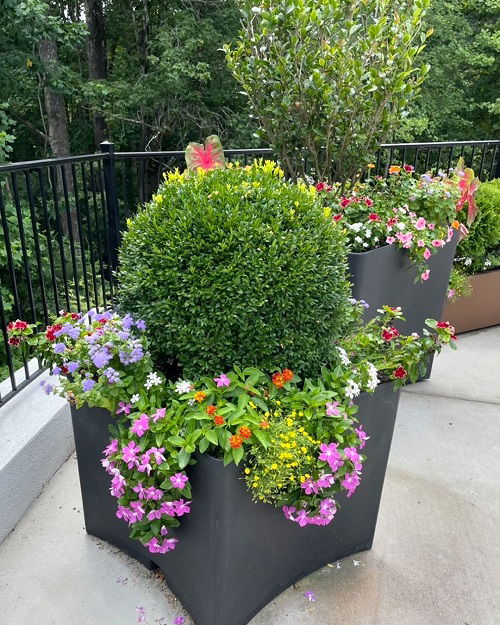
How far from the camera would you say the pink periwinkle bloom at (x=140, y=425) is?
4.83 ft

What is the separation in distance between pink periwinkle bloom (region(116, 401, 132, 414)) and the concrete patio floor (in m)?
0.69

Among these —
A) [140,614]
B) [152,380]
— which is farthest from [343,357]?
[140,614]

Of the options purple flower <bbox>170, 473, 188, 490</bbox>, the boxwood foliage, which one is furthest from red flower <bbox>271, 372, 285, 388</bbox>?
purple flower <bbox>170, 473, 188, 490</bbox>

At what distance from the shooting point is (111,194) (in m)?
3.17

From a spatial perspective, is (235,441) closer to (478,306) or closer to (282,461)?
(282,461)

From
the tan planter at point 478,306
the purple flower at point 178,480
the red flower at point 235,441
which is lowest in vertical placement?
the tan planter at point 478,306

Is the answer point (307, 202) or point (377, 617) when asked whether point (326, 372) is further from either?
point (377, 617)

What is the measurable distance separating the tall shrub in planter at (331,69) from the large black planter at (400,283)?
60 centimetres

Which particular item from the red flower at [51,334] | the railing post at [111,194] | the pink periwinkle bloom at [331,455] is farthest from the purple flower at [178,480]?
the railing post at [111,194]

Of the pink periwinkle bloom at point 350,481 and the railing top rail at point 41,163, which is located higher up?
the railing top rail at point 41,163

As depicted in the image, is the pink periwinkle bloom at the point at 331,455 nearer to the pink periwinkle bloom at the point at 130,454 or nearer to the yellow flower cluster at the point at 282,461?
the yellow flower cluster at the point at 282,461

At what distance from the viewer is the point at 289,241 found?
1.59 meters

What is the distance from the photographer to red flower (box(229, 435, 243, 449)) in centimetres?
141

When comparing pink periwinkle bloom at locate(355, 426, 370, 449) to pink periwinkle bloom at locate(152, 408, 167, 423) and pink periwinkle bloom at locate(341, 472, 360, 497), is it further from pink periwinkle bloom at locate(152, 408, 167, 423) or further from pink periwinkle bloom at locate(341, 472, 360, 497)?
pink periwinkle bloom at locate(152, 408, 167, 423)
